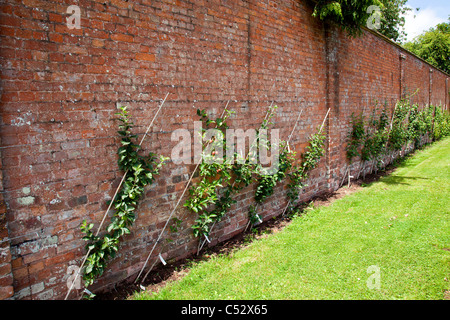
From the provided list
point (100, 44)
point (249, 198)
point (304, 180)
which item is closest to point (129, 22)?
point (100, 44)

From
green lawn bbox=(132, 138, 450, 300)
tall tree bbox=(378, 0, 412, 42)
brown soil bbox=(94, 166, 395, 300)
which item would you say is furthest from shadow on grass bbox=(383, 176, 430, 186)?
tall tree bbox=(378, 0, 412, 42)

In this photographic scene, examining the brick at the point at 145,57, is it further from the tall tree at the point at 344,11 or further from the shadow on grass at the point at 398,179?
the shadow on grass at the point at 398,179

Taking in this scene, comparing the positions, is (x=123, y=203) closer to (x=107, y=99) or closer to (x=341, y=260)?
(x=107, y=99)

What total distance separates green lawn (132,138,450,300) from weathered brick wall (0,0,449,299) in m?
0.60

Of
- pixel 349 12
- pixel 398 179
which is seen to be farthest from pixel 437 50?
pixel 349 12

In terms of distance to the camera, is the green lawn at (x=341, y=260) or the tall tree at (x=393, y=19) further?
the tall tree at (x=393, y=19)

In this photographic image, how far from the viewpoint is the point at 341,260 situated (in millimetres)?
3514

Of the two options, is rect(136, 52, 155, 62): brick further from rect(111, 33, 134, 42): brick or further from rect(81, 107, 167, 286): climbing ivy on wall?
rect(81, 107, 167, 286): climbing ivy on wall

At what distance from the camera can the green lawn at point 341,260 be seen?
9.57 ft

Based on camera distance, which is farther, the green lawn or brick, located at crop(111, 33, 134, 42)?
the green lawn

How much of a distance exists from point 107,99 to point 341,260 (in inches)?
130

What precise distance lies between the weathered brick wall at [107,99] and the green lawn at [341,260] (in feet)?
1.97

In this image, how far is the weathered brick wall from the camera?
2244 mm

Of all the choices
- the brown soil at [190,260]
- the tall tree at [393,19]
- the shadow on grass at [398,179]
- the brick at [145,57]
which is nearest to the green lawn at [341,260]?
the brown soil at [190,260]
